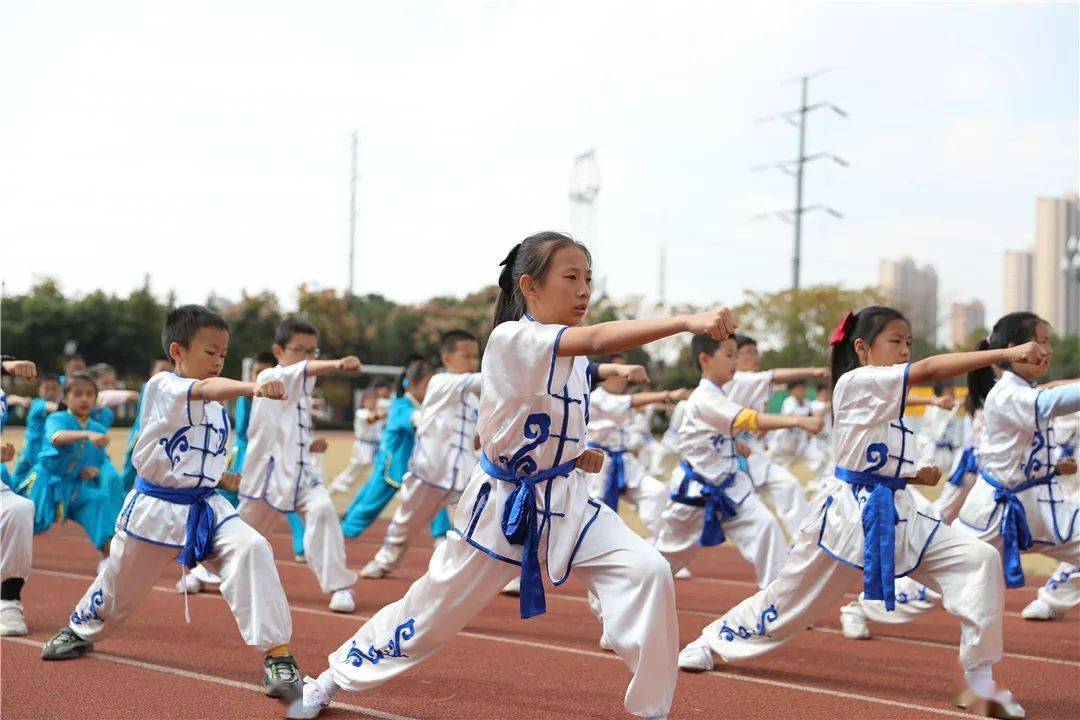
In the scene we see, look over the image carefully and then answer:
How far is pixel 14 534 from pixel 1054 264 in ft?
362

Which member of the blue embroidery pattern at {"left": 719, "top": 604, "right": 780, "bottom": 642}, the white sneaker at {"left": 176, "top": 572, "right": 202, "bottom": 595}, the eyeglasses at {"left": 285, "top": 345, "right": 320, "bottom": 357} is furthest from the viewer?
the white sneaker at {"left": 176, "top": 572, "right": 202, "bottom": 595}

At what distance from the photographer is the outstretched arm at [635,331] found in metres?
3.33

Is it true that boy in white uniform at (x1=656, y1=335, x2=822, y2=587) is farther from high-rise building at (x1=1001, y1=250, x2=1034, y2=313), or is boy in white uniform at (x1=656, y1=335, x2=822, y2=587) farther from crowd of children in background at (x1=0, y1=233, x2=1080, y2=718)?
high-rise building at (x1=1001, y1=250, x2=1034, y2=313)

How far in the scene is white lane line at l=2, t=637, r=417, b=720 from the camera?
4762 millimetres

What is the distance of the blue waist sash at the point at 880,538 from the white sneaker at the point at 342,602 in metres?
3.53

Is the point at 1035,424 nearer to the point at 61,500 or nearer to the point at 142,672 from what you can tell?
the point at 142,672

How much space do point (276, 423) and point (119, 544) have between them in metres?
2.74

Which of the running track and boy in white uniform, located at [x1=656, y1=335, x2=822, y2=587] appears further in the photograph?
boy in white uniform, located at [x1=656, y1=335, x2=822, y2=587]

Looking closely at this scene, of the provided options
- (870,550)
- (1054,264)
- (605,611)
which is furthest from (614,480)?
(1054,264)

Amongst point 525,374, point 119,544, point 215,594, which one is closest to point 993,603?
point 525,374

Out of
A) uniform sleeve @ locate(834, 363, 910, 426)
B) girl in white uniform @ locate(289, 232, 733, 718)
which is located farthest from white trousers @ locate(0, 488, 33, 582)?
uniform sleeve @ locate(834, 363, 910, 426)

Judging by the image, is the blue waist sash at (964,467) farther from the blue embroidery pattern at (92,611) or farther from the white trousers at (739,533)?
the blue embroidery pattern at (92,611)

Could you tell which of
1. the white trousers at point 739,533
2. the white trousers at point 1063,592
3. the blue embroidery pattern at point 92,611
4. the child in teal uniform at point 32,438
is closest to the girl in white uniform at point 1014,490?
the white trousers at point 739,533

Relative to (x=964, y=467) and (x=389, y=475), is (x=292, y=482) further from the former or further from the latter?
(x=964, y=467)
